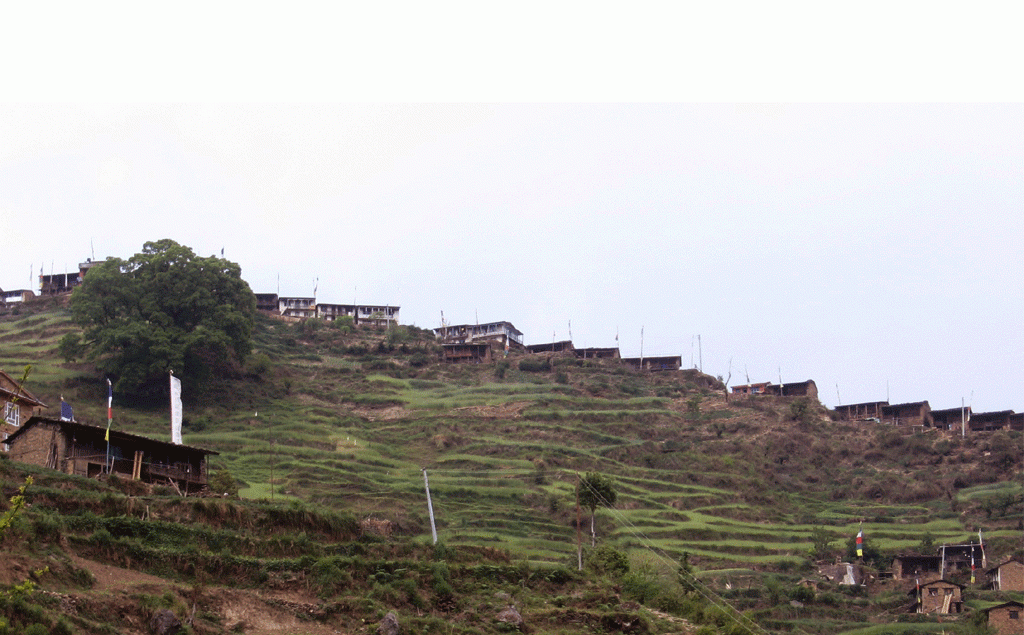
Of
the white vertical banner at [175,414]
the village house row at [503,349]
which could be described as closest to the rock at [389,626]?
the white vertical banner at [175,414]

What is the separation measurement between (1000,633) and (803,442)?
3095 cm

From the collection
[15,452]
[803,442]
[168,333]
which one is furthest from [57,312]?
[803,442]

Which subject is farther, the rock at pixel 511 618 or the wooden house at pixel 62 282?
the wooden house at pixel 62 282

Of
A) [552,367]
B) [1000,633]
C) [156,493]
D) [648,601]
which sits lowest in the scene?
[1000,633]

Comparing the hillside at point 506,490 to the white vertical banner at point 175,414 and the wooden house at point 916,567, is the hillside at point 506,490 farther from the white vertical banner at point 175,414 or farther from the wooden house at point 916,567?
the white vertical banner at point 175,414

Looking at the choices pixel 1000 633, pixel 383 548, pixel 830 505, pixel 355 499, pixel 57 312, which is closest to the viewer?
pixel 383 548

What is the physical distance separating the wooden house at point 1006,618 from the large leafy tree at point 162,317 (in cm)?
5199

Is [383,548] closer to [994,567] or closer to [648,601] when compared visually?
[648,601]

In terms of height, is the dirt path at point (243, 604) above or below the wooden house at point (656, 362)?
below

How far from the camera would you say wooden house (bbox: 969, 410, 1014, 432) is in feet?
276

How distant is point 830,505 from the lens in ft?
239

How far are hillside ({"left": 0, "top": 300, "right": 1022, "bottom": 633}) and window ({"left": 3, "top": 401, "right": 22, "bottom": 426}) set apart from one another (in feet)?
Answer: 36.5

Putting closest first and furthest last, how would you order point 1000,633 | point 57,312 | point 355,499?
point 1000,633, point 355,499, point 57,312

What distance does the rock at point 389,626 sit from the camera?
31.8 meters
